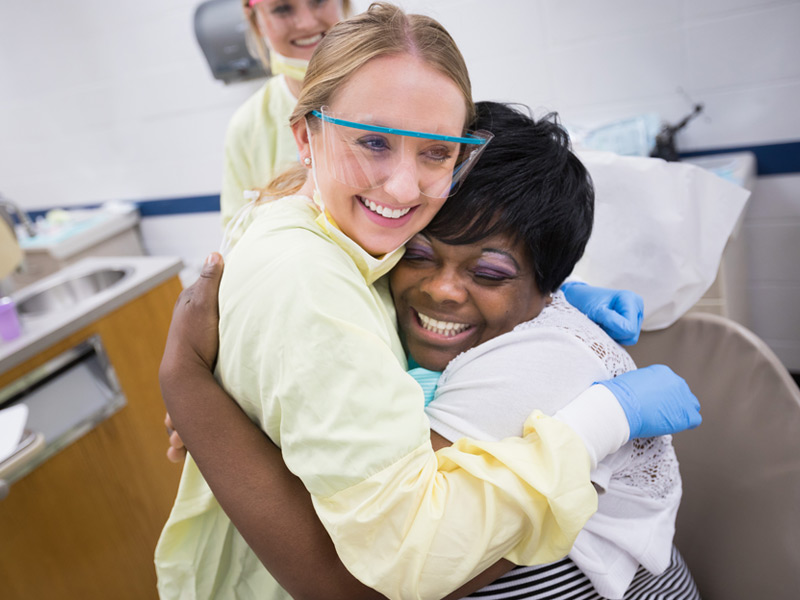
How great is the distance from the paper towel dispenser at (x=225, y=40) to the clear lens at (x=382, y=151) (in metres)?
2.49

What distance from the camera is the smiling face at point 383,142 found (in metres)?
0.91

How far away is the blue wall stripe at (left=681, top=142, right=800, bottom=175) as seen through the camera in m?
2.41

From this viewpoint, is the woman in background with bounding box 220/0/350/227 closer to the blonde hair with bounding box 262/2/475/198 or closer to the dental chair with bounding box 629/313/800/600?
the blonde hair with bounding box 262/2/475/198

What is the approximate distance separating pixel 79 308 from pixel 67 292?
65 centimetres

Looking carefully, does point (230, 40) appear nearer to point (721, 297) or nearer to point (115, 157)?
point (115, 157)

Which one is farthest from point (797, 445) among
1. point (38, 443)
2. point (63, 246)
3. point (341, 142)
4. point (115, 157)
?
point (115, 157)

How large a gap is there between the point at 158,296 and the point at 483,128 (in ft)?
6.39

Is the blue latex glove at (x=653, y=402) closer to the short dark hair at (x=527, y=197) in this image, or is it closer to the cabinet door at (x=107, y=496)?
the short dark hair at (x=527, y=197)

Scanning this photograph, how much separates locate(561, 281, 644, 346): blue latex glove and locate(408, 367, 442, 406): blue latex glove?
0.37m

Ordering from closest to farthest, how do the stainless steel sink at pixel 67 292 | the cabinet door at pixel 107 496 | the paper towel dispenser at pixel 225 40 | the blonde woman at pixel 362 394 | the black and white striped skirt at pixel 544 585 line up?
the blonde woman at pixel 362 394 < the black and white striped skirt at pixel 544 585 < the cabinet door at pixel 107 496 < the stainless steel sink at pixel 67 292 < the paper towel dispenser at pixel 225 40

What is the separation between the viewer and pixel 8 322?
2.06m

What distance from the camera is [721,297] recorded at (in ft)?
6.70

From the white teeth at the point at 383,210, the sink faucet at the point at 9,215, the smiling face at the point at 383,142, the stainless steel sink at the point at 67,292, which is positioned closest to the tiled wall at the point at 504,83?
the smiling face at the point at 383,142

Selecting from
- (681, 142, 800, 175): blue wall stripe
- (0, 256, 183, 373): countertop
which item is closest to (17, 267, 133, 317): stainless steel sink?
(0, 256, 183, 373): countertop
